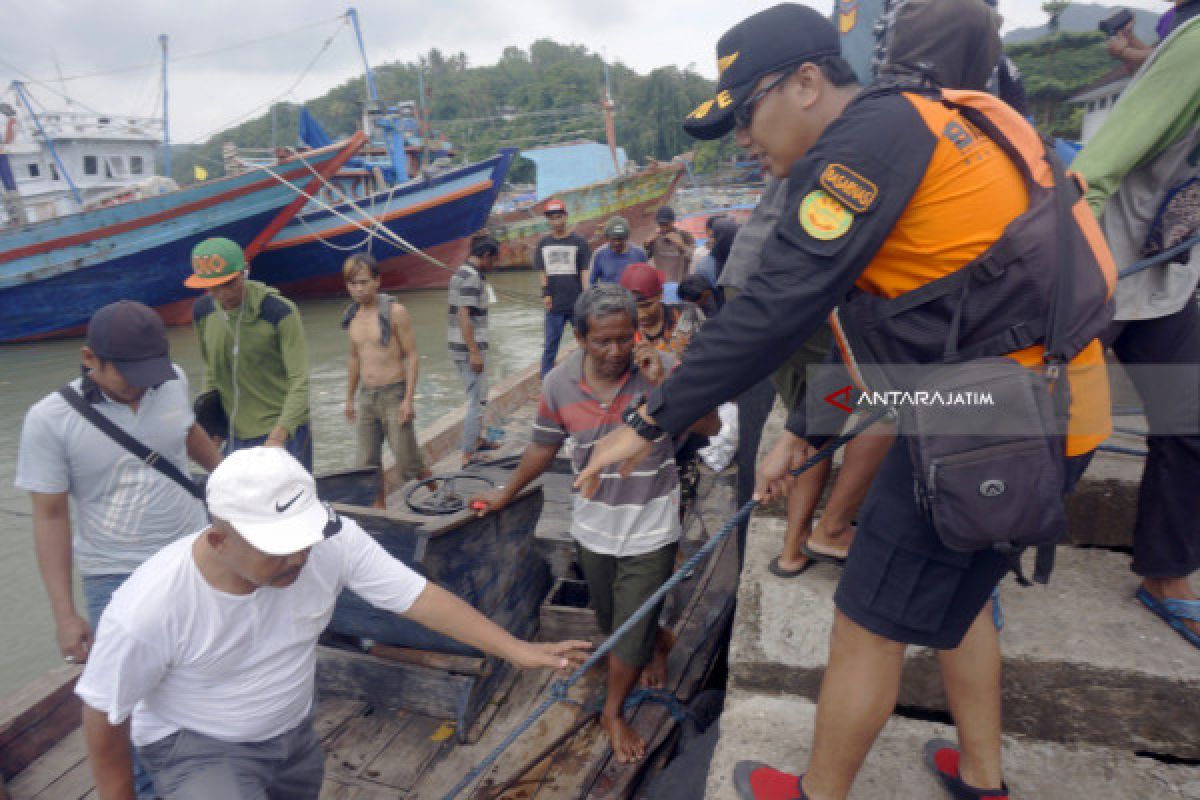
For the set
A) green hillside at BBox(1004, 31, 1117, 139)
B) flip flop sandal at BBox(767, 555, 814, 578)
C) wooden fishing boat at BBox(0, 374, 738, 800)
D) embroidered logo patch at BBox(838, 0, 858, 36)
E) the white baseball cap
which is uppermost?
green hillside at BBox(1004, 31, 1117, 139)

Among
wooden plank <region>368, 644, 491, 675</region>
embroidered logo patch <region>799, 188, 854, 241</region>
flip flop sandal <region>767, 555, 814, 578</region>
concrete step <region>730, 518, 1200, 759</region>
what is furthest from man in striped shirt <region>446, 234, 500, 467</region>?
embroidered logo patch <region>799, 188, 854, 241</region>

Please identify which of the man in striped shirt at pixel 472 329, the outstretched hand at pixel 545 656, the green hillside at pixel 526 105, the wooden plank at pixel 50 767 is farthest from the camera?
the green hillside at pixel 526 105

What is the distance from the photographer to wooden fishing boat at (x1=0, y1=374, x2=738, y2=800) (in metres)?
2.64

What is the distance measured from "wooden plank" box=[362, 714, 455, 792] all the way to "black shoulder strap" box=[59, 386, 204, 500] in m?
1.39

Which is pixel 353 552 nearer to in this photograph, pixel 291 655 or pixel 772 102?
pixel 291 655

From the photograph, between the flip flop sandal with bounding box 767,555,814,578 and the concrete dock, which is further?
the flip flop sandal with bounding box 767,555,814,578

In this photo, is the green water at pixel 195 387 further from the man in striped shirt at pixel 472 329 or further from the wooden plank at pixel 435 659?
the wooden plank at pixel 435 659

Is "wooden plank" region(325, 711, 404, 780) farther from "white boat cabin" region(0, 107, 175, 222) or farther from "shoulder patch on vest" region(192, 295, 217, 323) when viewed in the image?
"white boat cabin" region(0, 107, 175, 222)

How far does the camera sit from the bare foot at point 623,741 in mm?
2705

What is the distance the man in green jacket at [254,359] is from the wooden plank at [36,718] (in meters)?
1.43

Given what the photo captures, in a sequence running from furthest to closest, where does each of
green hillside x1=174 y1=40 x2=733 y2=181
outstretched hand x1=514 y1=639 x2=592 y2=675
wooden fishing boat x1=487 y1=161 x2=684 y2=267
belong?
green hillside x1=174 y1=40 x2=733 y2=181 → wooden fishing boat x1=487 y1=161 x2=684 y2=267 → outstretched hand x1=514 y1=639 x2=592 y2=675

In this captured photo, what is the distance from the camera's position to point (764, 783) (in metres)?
1.74

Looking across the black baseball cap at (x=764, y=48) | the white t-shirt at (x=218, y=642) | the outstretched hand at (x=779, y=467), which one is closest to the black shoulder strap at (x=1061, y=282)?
the black baseball cap at (x=764, y=48)

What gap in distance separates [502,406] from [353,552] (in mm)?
5874
